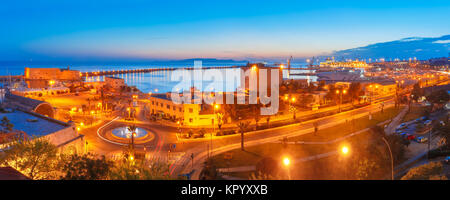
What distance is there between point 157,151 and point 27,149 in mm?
7602

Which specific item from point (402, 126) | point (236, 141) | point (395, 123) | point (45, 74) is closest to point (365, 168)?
point (236, 141)

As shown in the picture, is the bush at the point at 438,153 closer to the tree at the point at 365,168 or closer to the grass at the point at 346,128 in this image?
the tree at the point at 365,168

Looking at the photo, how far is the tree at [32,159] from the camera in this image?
7.49 metres

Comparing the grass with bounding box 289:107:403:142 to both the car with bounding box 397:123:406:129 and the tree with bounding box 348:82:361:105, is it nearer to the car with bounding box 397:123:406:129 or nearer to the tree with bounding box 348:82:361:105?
the car with bounding box 397:123:406:129

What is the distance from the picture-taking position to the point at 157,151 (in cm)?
1493

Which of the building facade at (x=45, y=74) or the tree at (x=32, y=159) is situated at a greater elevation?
the building facade at (x=45, y=74)

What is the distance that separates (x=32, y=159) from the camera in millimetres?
7656

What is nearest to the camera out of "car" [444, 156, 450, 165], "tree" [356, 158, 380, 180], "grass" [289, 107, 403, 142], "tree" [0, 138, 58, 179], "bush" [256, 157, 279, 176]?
"tree" [0, 138, 58, 179]

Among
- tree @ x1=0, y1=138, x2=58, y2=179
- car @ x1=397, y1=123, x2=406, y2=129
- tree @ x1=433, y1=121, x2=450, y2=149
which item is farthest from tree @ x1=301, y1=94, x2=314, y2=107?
tree @ x1=0, y1=138, x2=58, y2=179

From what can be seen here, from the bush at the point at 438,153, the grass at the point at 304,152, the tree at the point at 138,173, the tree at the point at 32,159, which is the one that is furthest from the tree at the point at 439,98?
the tree at the point at 32,159

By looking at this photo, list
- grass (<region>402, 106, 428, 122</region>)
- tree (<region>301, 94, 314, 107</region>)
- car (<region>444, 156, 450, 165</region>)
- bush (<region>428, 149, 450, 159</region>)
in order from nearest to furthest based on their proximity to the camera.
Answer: car (<region>444, 156, 450, 165</region>) < bush (<region>428, 149, 450, 159</region>) < grass (<region>402, 106, 428, 122</region>) < tree (<region>301, 94, 314, 107</region>)

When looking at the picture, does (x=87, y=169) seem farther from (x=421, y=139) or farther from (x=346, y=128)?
(x=346, y=128)

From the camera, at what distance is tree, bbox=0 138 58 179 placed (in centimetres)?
749

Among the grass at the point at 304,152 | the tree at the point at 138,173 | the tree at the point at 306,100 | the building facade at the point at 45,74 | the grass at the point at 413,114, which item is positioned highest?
the building facade at the point at 45,74
